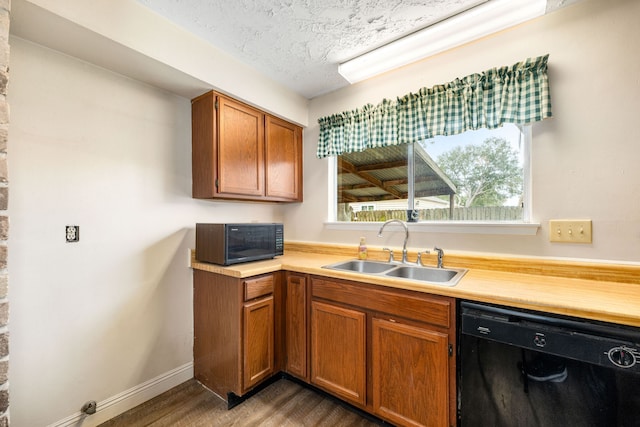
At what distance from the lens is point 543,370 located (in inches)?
43.9

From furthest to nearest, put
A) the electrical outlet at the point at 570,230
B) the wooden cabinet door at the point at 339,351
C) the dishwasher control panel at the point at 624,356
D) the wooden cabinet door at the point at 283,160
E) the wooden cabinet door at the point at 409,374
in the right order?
the wooden cabinet door at the point at 283,160, the wooden cabinet door at the point at 339,351, the electrical outlet at the point at 570,230, the wooden cabinet door at the point at 409,374, the dishwasher control panel at the point at 624,356

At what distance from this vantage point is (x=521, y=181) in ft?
5.74

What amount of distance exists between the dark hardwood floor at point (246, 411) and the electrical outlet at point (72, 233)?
1.11m

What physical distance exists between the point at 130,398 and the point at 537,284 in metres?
2.51

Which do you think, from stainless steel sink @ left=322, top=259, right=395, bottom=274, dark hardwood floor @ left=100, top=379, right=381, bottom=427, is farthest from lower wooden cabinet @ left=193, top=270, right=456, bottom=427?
stainless steel sink @ left=322, top=259, right=395, bottom=274

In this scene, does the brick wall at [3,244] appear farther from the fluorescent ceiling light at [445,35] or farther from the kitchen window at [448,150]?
the kitchen window at [448,150]

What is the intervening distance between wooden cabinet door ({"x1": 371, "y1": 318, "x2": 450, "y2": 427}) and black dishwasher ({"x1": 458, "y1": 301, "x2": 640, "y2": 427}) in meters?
0.09

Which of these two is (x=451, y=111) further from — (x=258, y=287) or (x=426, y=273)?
(x=258, y=287)

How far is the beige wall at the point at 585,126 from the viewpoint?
4.61 ft

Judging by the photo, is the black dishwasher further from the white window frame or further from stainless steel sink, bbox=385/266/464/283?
the white window frame

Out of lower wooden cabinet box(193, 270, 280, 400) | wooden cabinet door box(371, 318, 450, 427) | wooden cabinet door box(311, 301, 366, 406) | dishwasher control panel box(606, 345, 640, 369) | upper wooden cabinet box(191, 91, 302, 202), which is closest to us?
dishwasher control panel box(606, 345, 640, 369)

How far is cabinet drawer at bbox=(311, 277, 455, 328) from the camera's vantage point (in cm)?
134

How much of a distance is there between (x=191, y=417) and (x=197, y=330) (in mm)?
550

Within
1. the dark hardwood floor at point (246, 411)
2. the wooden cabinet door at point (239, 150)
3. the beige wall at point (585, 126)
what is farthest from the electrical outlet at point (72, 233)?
the beige wall at point (585, 126)
